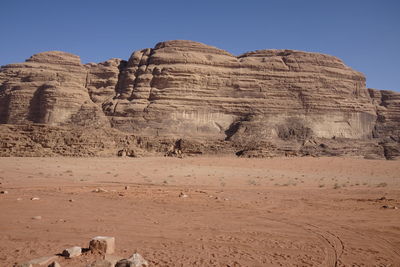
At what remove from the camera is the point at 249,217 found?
7617mm

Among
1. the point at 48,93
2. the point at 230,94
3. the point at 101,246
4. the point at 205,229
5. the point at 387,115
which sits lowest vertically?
the point at 205,229

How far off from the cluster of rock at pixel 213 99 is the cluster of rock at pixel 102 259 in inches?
1513

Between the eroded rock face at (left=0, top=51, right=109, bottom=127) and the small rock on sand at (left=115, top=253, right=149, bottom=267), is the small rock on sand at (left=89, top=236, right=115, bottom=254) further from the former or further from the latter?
the eroded rock face at (left=0, top=51, right=109, bottom=127)

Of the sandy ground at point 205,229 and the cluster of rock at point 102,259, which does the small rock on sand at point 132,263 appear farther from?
the sandy ground at point 205,229

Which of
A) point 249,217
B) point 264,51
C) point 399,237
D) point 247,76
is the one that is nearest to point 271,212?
point 249,217

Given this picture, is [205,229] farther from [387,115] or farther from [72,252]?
[387,115]

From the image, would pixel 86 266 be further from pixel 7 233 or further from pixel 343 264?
pixel 343 264

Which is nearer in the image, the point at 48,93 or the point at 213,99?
the point at 48,93

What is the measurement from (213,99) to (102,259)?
170ft

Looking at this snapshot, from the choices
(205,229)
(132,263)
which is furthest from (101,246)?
(205,229)

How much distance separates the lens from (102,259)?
433 cm

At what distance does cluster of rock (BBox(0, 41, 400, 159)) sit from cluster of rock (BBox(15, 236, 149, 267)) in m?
38.4

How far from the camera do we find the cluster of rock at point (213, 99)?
50.8 metres

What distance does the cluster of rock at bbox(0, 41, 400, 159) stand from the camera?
50781 mm
